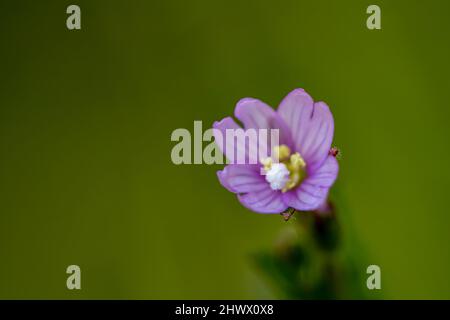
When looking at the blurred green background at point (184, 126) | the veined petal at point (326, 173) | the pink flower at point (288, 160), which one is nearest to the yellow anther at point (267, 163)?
the pink flower at point (288, 160)

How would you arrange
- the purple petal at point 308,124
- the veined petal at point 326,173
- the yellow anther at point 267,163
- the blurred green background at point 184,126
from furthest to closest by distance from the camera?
the blurred green background at point 184,126 → the yellow anther at point 267,163 → the purple petal at point 308,124 → the veined petal at point 326,173

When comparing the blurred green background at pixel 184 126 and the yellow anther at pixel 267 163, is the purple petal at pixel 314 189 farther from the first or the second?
the blurred green background at pixel 184 126

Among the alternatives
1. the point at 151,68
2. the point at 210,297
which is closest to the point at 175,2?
→ the point at 151,68

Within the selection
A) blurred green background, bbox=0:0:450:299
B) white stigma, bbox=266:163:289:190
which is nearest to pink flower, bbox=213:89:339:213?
white stigma, bbox=266:163:289:190

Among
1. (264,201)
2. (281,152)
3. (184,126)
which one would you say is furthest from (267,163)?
(184,126)

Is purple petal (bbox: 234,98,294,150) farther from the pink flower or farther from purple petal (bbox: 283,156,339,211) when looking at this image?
purple petal (bbox: 283,156,339,211)

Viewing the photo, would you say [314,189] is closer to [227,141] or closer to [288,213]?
[288,213]

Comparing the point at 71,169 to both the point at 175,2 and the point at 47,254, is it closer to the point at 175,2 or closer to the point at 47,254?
the point at 47,254
